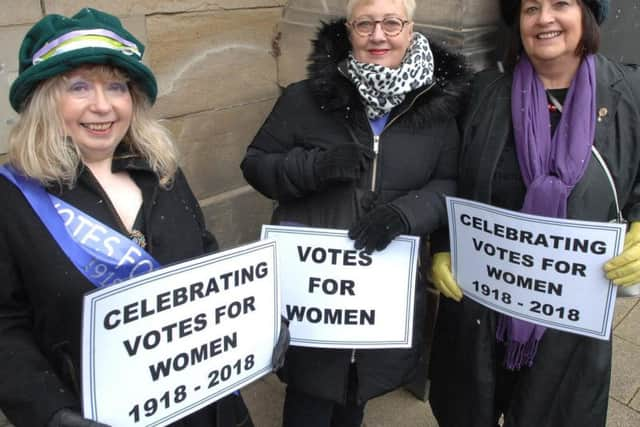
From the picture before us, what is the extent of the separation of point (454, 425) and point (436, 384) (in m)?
0.18

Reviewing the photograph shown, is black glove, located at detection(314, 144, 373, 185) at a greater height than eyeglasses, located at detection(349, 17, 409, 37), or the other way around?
eyeglasses, located at detection(349, 17, 409, 37)

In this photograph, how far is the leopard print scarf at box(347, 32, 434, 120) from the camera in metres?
1.95

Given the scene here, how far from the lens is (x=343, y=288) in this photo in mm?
2023

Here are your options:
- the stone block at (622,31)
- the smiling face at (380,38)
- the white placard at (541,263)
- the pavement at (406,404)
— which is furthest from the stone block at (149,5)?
the pavement at (406,404)

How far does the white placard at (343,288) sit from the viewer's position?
78.2 inches

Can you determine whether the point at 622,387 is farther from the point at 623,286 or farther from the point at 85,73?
the point at 85,73

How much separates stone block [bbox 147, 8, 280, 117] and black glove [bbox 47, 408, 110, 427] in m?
1.87

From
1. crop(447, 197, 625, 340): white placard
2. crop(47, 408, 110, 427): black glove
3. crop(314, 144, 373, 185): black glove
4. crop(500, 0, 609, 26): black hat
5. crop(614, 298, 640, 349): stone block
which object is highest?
crop(500, 0, 609, 26): black hat

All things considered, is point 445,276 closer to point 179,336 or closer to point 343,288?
point 343,288

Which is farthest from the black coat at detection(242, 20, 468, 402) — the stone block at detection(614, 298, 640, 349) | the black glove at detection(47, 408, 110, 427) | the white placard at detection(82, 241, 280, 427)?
the stone block at detection(614, 298, 640, 349)

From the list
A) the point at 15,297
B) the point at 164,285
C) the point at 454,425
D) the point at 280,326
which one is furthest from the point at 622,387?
the point at 15,297

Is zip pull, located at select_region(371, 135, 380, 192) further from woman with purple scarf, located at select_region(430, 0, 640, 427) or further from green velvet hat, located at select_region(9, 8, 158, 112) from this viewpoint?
green velvet hat, located at select_region(9, 8, 158, 112)

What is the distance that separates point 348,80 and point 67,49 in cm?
94

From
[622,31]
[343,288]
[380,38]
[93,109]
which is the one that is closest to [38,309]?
[93,109]
